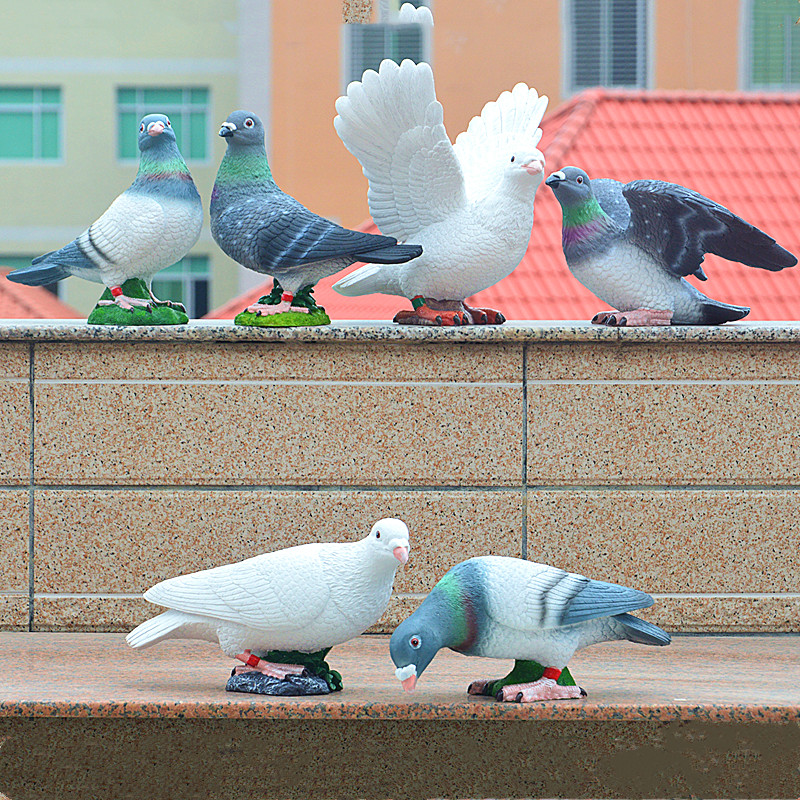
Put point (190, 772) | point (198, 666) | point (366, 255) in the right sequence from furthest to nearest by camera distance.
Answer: point (366, 255), point (198, 666), point (190, 772)

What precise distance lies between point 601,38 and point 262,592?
31.8 ft

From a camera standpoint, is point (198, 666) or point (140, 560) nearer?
point (198, 666)

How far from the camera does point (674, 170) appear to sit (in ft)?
30.2

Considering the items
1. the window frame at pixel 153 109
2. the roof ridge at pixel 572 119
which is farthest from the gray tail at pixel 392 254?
the window frame at pixel 153 109

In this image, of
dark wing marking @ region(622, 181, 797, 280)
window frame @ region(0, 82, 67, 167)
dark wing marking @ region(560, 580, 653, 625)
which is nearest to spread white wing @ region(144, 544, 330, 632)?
dark wing marking @ region(560, 580, 653, 625)

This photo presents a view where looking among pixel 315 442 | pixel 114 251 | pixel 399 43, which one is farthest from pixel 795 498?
pixel 399 43

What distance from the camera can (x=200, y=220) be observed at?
4.27m

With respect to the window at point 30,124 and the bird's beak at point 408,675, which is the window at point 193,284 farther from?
the bird's beak at point 408,675

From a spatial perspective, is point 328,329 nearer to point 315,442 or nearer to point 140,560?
point 315,442

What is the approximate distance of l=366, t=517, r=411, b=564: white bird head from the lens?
3.15 metres

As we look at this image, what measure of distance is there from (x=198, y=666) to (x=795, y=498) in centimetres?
222

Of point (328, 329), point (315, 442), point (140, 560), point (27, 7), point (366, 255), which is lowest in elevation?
point (140, 560)

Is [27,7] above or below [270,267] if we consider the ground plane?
above

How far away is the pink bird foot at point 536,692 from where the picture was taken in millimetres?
3207
